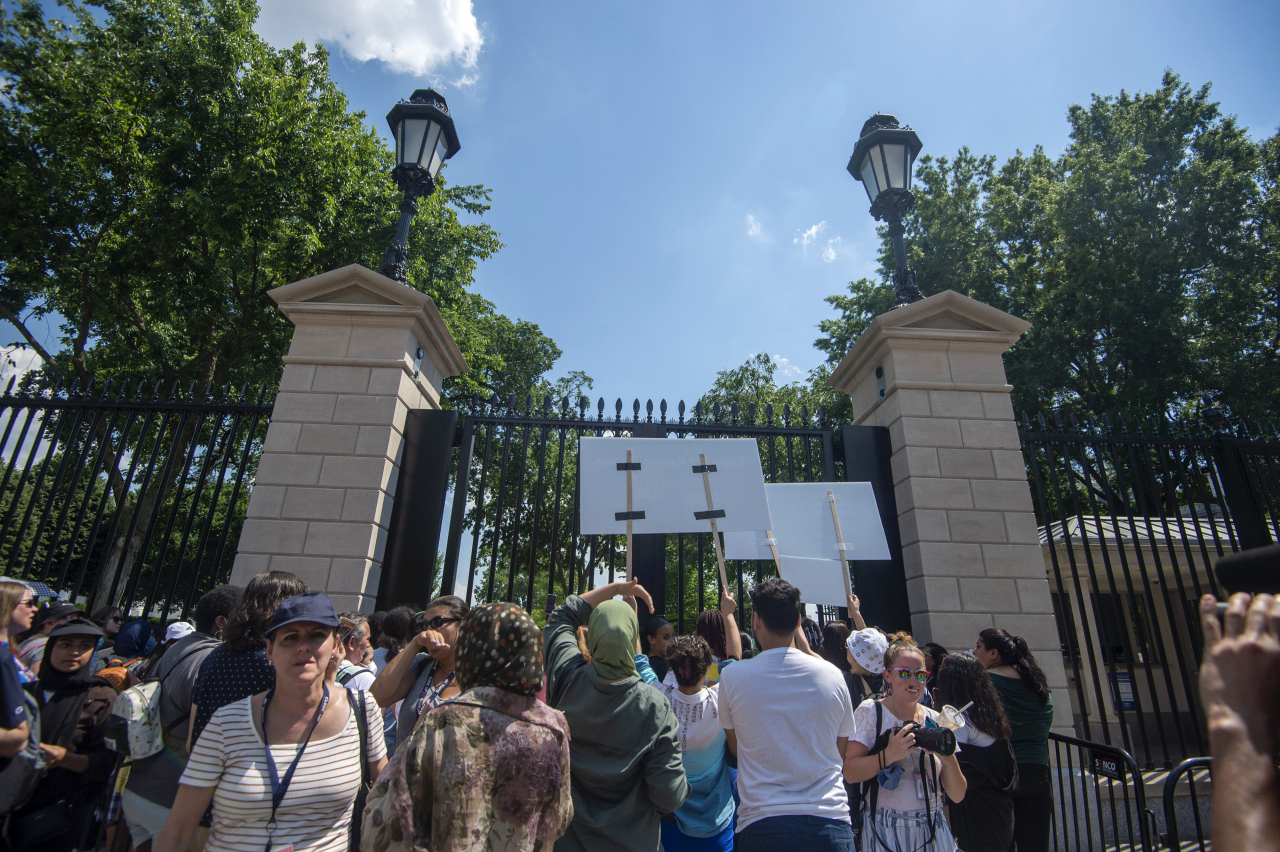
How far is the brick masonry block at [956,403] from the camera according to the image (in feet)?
22.1

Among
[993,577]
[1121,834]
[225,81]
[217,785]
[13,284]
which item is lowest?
[1121,834]

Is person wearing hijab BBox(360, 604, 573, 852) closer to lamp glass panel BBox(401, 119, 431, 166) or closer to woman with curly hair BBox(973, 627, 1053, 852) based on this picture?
woman with curly hair BBox(973, 627, 1053, 852)

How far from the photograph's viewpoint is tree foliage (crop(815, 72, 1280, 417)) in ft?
56.1

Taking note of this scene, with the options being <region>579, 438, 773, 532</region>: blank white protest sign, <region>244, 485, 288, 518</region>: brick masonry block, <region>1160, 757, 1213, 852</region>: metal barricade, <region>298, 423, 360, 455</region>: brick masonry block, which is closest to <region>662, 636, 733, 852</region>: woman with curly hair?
<region>579, 438, 773, 532</region>: blank white protest sign

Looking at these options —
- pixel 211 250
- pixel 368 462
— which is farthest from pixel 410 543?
pixel 211 250

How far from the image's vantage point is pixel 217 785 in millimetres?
2283

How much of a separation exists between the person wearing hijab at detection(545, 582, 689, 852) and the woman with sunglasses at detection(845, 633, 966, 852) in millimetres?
963

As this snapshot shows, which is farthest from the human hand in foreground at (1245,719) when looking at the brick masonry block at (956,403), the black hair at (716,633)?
the brick masonry block at (956,403)

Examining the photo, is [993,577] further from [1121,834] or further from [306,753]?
[306,753]

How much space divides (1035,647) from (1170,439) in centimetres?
304

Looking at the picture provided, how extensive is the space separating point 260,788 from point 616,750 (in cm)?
126

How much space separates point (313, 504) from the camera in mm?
6145

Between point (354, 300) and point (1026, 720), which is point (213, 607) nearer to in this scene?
point (354, 300)

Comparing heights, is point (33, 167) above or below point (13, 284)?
above
